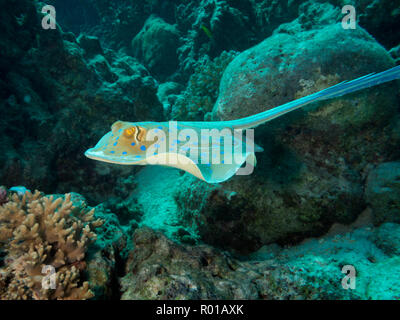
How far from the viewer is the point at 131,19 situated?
58.1 feet

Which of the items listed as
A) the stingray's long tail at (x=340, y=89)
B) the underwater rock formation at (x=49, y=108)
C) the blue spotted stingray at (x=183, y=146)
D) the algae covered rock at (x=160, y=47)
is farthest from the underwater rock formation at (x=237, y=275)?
the algae covered rock at (x=160, y=47)

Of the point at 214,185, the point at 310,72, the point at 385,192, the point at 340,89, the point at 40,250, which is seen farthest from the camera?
the point at 214,185

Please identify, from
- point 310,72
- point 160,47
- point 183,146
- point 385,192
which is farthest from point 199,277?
point 160,47

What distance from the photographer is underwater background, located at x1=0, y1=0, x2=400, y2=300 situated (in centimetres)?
230

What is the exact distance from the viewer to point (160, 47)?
1428 centimetres

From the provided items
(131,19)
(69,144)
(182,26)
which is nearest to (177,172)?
(69,144)

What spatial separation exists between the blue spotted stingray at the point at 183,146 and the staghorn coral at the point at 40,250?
3.17 feet

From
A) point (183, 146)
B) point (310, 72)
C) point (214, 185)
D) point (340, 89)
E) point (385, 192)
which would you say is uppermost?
point (310, 72)

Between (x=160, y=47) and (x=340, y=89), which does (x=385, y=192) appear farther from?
(x=160, y=47)

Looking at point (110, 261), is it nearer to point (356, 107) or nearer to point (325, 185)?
point (325, 185)

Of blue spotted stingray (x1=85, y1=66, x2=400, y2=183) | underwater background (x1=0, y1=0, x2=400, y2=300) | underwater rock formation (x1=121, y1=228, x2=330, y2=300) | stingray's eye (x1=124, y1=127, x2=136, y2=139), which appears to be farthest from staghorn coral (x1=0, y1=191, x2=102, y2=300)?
stingray's eye (x1=124, y1=127, x2=136, y2=139)

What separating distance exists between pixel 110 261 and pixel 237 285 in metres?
1.59

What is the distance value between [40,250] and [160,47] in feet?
49.7

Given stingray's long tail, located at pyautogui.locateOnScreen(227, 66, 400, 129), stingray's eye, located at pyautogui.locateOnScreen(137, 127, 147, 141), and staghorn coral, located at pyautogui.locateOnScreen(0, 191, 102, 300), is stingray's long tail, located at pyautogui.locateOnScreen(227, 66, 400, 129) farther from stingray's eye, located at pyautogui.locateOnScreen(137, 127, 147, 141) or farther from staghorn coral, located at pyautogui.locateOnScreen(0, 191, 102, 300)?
staghorn coral, located at pyautogui.locateOnScreen(0, 191, 102, 300)
